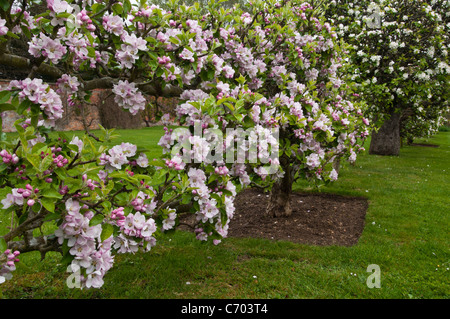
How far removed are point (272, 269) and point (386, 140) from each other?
10.5 metres

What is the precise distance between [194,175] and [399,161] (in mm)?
10629

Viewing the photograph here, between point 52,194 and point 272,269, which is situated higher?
point 52,194

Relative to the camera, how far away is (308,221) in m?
5.28

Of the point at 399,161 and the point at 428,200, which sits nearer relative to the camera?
the point at 428,200

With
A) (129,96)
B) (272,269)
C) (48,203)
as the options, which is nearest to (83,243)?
(48,203)

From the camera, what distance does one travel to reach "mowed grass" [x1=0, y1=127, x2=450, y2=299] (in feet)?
11.1

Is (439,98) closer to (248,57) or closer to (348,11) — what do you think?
(348,11)

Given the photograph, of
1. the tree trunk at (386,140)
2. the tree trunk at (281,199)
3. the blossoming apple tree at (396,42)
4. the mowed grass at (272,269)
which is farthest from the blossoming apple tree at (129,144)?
the tree trunk at (386,140)

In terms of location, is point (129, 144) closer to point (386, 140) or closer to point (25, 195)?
point (25, 195)

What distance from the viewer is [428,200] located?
670 cm

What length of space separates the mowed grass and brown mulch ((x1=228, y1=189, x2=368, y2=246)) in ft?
0.74

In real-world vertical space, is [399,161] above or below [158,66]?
below
